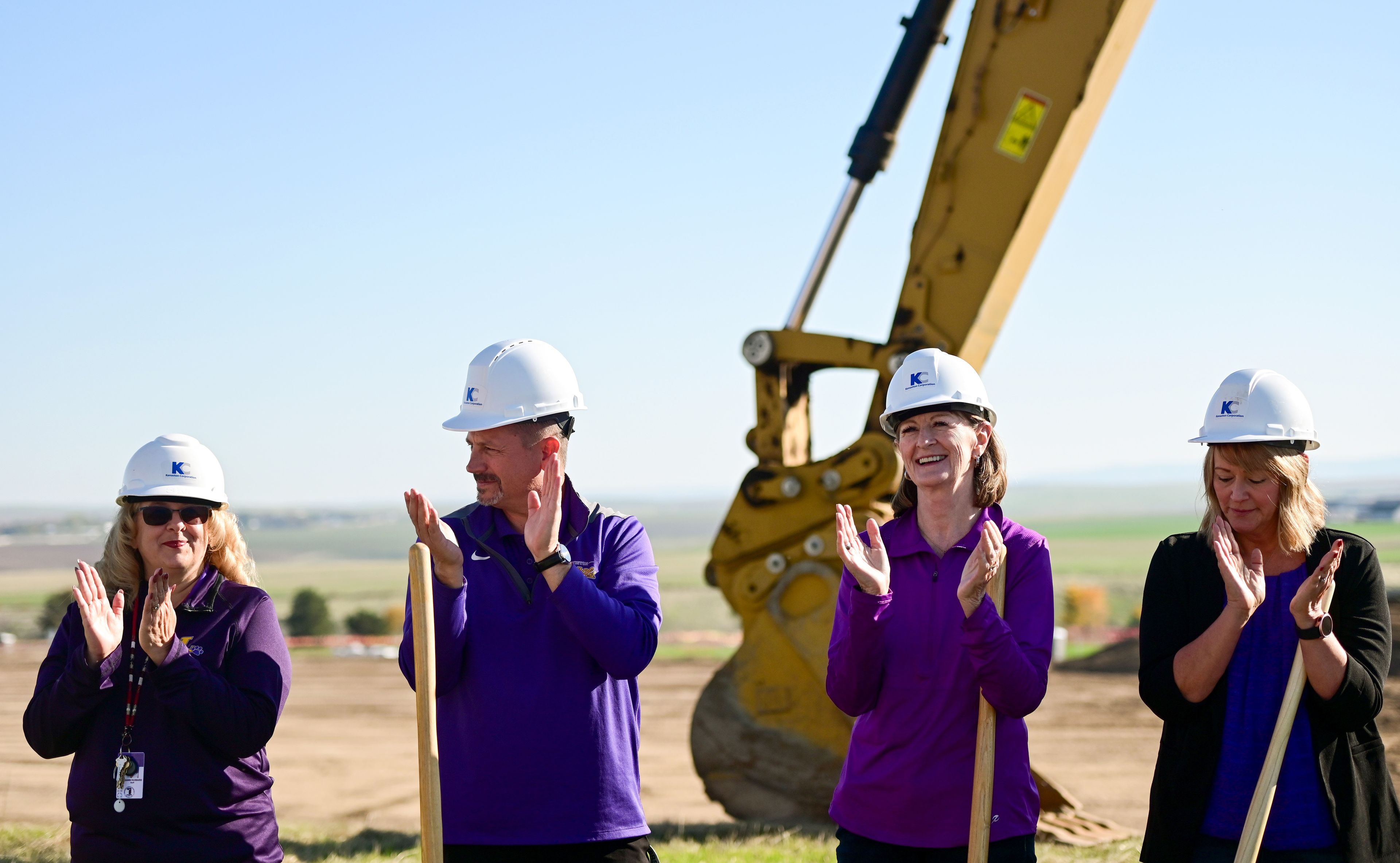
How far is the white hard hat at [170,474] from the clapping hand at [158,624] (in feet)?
1.33

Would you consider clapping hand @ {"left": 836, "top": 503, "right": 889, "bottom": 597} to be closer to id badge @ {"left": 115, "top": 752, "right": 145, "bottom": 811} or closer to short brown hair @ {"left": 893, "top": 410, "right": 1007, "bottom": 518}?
short brown hair @ {"left": 893, "top": 410, "right": 1007, "bottom": 518}

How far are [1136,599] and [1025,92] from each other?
5163 centimetres

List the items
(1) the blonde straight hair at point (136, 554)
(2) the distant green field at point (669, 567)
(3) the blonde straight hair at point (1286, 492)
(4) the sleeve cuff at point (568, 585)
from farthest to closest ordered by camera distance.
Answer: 1. (2) the distant green field at point (669, 567)
2. (1) the blonde straight hair at point (136, 554)
3. (3) the blonde straight hair at point (1286, 492)
4. (4) the sleeve cuff at point (568, 585)

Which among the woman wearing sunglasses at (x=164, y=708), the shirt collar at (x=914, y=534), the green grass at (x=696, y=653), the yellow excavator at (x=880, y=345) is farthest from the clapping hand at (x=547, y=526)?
the green grass at (x=696, y=653)

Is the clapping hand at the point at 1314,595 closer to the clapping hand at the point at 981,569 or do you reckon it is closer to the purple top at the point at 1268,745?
the purple top at the point at 1268,745

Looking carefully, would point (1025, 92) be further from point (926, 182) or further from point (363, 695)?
point (363, 695)

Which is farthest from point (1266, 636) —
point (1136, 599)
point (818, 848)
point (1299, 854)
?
point (1136, 599)

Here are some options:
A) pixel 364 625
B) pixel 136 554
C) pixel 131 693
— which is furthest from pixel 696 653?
pixel 131 693

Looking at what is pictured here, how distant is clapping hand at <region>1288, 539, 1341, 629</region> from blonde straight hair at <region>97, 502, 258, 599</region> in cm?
280

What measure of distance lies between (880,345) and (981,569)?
4.48 metres

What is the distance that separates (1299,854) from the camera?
334 centimetres

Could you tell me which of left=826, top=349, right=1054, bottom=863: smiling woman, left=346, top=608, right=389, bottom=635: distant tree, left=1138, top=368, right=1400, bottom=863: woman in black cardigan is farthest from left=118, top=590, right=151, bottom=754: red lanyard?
left=346, top=608, right=389, bottom=635: distant tree

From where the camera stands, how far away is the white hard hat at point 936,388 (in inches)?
143

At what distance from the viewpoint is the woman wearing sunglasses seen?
3.66 meters
